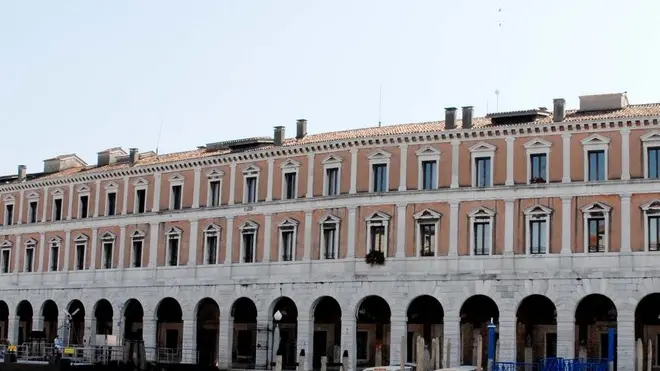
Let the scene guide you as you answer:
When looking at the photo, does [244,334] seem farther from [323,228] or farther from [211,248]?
[323,228]

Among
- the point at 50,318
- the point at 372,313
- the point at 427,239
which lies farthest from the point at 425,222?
the point at 50,318

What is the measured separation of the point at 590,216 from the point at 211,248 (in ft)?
60.5

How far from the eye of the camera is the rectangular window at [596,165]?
142 ft

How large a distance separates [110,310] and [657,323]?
89.4 ft

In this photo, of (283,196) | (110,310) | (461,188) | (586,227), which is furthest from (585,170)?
(110,310)

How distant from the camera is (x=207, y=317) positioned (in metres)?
55.1

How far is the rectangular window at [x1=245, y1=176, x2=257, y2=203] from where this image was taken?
171 ft

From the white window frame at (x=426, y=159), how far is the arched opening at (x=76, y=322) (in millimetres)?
20934

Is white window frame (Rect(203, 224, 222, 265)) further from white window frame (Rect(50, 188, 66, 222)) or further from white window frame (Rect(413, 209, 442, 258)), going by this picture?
white window frame (Rect(50, 188, 66, 222))

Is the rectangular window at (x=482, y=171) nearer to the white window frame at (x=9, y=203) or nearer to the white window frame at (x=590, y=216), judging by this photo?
the white window frame at (x=590, y=216)

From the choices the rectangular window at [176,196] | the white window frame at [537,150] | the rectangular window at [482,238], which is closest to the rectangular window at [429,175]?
the rectangular window at [482,238]

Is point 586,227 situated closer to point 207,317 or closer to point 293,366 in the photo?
point 293,366

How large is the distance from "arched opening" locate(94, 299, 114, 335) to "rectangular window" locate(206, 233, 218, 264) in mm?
7659

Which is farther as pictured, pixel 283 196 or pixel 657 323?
pixel 283 196
